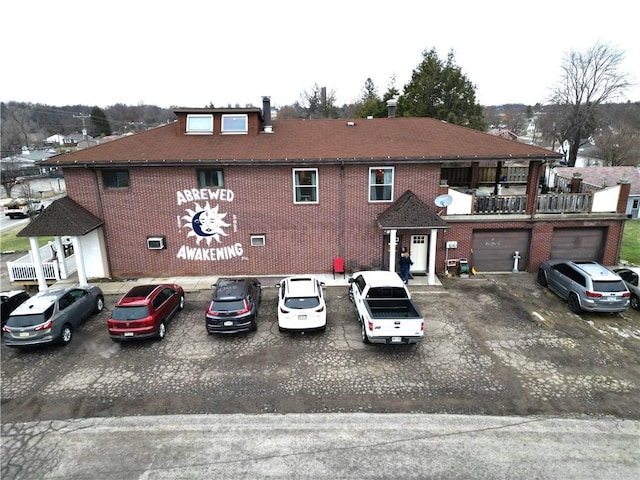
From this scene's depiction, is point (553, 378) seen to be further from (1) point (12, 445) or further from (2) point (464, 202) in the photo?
(1) point (12, 445)

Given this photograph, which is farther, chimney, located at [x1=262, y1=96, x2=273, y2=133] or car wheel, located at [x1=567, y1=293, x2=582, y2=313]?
chimney, located at [x1=262, y1=96, x2=273, y2=133]

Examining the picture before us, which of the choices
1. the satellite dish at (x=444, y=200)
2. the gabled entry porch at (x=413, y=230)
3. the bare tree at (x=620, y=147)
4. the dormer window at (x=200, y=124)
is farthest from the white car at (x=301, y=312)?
the bare tree at (x=620, y=147)

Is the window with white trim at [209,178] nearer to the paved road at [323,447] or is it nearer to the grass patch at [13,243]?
the paved road at [323,447]

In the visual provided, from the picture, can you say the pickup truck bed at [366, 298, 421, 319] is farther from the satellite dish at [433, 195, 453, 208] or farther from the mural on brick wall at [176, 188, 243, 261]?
the mural on brick wall at [176, 188, 243, 261]

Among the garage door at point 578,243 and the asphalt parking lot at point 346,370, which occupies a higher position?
the garage door at point 578,243

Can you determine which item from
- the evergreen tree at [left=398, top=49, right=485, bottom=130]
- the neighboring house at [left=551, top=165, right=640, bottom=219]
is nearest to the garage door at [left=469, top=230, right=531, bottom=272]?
the neighboring house at [left=551, top=165, right=640, bottom=219]

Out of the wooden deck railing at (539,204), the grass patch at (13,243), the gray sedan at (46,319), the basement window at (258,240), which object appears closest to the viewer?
the gray sedan at (46,319)

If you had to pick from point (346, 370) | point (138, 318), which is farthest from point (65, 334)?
point (346, 370)
